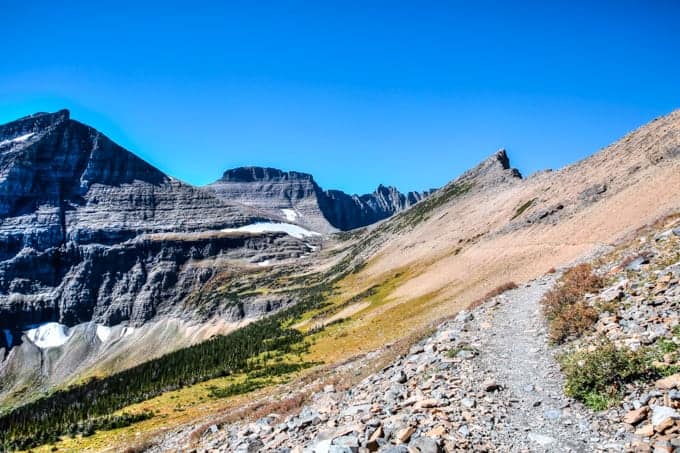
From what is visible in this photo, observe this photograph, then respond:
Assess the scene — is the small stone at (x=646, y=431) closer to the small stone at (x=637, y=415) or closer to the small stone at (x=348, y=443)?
the small stone at (x=637, y=415)

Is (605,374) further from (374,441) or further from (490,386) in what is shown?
(374,441)

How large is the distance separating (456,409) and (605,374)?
4.31 metres

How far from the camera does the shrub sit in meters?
12.0

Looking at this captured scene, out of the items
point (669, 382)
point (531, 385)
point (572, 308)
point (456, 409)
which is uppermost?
point (572, 308)

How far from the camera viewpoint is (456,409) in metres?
13.0

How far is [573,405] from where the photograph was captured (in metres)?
12.6

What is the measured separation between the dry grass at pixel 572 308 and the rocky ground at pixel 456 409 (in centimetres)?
79

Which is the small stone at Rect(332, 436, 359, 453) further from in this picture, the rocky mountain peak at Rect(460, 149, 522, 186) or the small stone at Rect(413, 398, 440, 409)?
the rocky mountain peak at Rect(460, 149, 522, 186)

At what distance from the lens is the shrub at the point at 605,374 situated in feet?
39.3

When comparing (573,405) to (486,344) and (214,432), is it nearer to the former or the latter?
(486,344)

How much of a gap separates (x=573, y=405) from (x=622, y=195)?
56.0 m

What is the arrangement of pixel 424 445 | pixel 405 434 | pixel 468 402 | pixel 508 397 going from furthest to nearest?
pixel 508 397 → pixel 468 402 → pixel 405 434 → pixel 424 445

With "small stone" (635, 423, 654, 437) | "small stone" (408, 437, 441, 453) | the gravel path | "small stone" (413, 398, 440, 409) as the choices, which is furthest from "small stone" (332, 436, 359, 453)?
"small stone" (635, 423, 654, 437)

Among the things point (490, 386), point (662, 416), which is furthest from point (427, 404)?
point (662, 416)
